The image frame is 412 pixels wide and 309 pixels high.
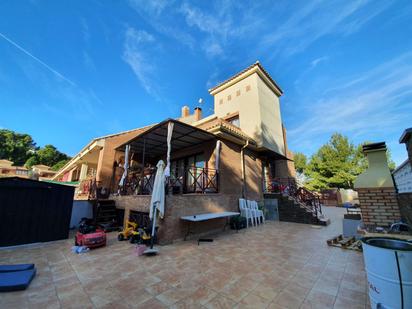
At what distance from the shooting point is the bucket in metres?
1.72

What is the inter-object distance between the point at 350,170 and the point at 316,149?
4903 millimetres

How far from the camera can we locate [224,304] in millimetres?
2637

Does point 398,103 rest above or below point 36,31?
below

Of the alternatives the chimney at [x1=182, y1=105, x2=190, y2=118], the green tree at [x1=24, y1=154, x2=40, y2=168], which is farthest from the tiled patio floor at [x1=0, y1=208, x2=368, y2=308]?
the green tree at [x1=24, y1=154, x2=40, y2=168]

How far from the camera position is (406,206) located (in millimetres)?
3354

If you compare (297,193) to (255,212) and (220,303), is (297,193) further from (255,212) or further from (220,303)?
(220,303)

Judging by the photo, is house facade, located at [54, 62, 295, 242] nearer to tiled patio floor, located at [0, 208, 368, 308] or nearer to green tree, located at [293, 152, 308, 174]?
tiled patio floor, located at [0, 208, 368, 308]

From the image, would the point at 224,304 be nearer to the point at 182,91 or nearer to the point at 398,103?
the point at 398,103

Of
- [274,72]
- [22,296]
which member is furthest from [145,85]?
[22,296]

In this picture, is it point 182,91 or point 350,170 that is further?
point 350,170

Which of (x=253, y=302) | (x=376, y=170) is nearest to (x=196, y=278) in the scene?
(x=253, y=302)

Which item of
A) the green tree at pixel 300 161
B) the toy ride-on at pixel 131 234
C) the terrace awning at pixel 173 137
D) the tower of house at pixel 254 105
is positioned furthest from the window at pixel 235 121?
the green tree at pixel 300 161

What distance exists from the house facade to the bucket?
526 cm

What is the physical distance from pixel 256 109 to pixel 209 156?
5251 mm
